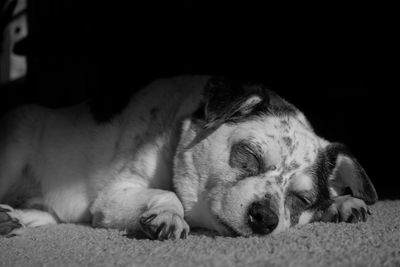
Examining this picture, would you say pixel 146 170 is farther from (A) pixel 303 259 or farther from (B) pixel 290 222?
(A) pixel 303 259

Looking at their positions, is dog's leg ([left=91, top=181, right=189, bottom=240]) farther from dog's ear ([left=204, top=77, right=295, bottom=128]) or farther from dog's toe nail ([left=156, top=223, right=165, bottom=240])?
dog's ear ([left=204, top=77, right=295, bottom=128])

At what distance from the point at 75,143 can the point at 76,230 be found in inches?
36.3

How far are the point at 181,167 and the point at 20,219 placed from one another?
1205mm

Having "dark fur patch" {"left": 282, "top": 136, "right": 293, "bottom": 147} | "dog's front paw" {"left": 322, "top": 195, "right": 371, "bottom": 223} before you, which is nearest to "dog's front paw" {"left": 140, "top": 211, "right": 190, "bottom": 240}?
"dark fur patch" {"left": 282, "top": 136, "right": 293, "bottom": 147}

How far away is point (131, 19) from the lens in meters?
5.49

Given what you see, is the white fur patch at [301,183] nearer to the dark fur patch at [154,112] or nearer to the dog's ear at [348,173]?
the dog's ear at [348,173]

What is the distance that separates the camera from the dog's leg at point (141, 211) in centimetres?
262

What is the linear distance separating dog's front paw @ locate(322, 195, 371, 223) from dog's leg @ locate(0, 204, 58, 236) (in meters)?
2.12

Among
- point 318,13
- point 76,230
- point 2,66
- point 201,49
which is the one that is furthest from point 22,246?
point 2,66

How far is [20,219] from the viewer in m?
3.17

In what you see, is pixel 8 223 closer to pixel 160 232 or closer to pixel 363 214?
pixel 160 232

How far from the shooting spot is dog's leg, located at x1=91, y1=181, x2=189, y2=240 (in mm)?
2625

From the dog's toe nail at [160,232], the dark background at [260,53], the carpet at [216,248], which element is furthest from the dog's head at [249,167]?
the dark background at [260,53]

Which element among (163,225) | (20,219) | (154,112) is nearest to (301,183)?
(163,225)
